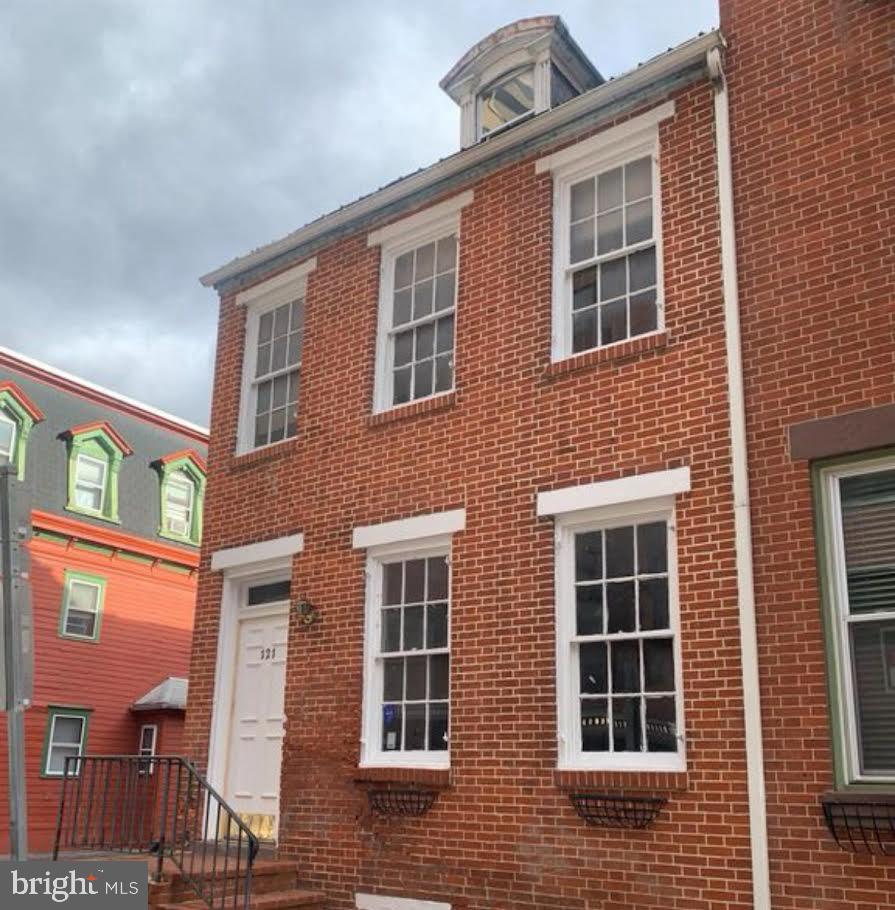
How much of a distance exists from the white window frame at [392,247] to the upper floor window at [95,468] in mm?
13770

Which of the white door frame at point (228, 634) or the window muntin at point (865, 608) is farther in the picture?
the white door frame at point (228, 634)

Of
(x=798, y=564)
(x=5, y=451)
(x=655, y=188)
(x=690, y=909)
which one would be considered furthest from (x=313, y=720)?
(x=5, y=451)

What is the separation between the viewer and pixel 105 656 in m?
22.4

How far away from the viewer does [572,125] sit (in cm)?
941

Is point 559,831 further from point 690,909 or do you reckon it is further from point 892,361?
point 892,361

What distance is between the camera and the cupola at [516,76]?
10.8 metres

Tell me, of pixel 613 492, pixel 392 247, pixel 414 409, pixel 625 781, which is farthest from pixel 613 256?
pixel 625 781

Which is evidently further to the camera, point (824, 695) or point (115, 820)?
point (115, 820)

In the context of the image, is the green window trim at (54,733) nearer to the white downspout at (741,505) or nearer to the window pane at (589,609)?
the window pane at (589,609)

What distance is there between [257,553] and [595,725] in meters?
4.34

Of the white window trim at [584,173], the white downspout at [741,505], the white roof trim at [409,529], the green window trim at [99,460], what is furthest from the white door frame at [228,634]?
the green window trim at [99,460]

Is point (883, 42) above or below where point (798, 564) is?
above

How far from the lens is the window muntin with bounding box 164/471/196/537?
24.6 m

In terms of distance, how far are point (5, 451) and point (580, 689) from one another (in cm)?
1659
